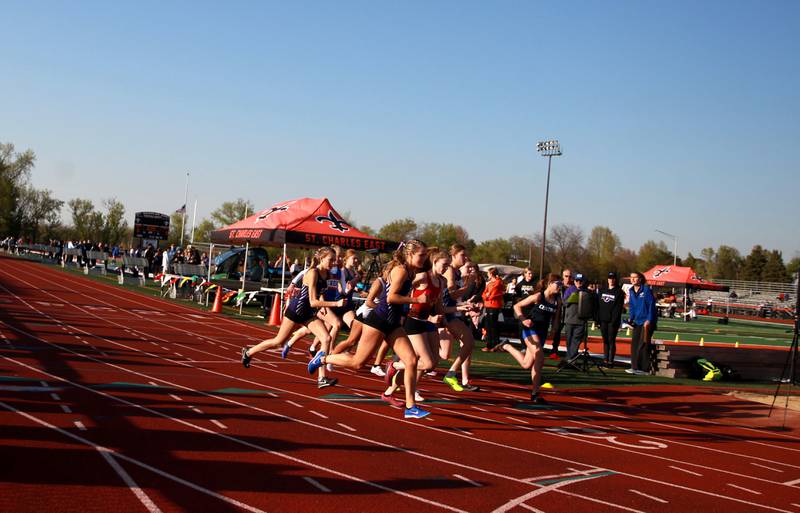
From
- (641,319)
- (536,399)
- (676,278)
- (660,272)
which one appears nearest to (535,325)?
(536,399)

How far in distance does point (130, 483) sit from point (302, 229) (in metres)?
17.1

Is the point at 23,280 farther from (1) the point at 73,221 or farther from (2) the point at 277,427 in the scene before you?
(1) the point at 73,221

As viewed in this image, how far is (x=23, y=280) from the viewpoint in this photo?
33.6 metres

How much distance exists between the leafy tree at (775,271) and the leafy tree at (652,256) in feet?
46.8

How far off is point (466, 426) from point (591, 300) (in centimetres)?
732

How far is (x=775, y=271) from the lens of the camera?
103m

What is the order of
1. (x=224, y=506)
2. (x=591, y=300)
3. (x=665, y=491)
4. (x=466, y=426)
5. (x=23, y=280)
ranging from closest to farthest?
(x=224, y=506) < (x=665, y=491) < (x=466, y=426) < (x=591, y=300) < (x=23, y=280)

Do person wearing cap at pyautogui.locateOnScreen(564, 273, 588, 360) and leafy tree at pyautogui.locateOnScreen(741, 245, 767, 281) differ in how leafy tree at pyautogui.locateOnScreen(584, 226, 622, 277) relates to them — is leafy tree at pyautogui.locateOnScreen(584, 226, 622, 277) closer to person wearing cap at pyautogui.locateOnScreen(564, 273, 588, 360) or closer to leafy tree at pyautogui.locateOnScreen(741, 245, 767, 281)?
leafy tree at pyautogui.locateOnScreen(741, 245, 767, 281)

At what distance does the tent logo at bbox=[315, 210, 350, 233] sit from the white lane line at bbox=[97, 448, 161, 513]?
55.6 feet

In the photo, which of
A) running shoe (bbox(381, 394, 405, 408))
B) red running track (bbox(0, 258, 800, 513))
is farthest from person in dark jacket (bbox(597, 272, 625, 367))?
running shoe (bbox(381, 394, 405, 408))

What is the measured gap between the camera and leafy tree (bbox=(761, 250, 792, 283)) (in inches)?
4001

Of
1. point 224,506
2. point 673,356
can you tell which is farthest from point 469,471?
point 673,356

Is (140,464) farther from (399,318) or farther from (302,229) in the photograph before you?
(302,229)

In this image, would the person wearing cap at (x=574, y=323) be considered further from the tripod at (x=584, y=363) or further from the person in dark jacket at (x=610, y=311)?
the person in dark jacket at (x=610, y=311)
